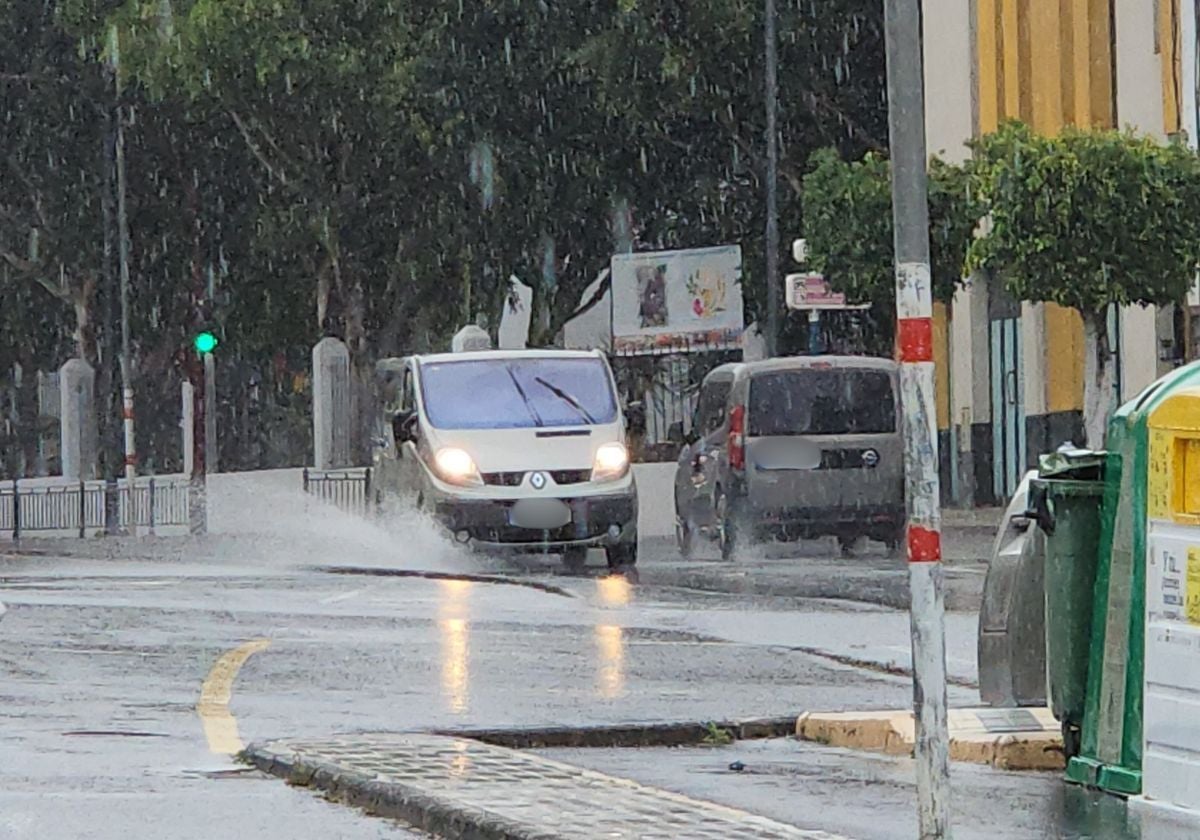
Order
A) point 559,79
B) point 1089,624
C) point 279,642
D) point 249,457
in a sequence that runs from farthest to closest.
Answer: point 249,457, point 559,79, point 279,642, point 1089,624

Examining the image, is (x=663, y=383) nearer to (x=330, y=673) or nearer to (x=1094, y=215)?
(x=1094, y=215)

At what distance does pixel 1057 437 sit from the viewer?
38.3 m

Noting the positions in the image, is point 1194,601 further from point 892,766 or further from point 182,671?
point 182,671

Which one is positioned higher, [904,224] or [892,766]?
[904,224]

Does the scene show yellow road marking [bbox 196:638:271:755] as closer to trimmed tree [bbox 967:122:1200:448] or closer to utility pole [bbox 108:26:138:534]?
trimmed tree [bbox 967:122:1200:448]

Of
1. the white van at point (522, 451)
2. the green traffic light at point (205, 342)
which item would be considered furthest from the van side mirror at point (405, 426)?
the green traffic light at point (205, 342)

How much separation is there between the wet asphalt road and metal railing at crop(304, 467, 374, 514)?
14149mm

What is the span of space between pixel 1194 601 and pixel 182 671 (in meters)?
7.32

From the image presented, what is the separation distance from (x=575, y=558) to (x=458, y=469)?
6.45ft

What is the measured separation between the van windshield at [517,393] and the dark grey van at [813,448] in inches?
50.9

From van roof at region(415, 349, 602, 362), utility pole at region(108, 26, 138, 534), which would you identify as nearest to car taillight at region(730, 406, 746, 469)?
van roof at region(415, 349, 602, 362)

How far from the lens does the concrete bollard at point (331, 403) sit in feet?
147

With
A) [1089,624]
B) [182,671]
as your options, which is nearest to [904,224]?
[1089,624]

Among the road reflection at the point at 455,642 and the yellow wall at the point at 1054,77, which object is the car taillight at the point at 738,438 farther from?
the yellow wall at the point at 1054,77
